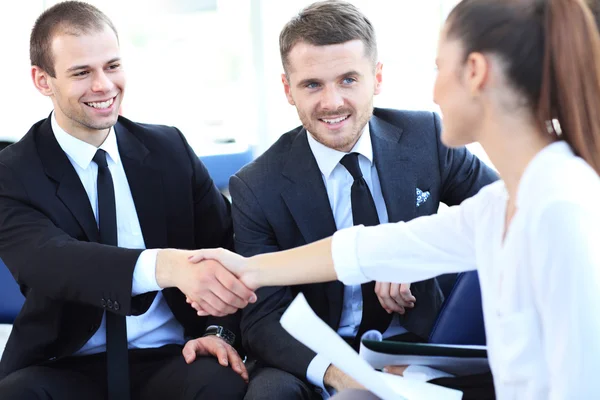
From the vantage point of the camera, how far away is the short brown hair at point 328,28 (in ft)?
6.98

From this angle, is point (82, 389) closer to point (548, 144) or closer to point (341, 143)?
point (341, 143)

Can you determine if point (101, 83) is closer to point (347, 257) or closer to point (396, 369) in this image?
point (347, 257)

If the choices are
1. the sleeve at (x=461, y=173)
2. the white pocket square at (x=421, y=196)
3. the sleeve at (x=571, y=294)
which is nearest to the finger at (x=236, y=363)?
the white pocket square at (x=421, y=196)

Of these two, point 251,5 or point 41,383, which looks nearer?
point 41,383

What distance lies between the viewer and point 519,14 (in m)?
1.22

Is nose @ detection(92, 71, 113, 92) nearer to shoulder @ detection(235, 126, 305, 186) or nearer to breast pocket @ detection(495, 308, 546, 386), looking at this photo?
shoulder @ detection(235, 126, 305, 186)

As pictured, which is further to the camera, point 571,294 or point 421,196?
point 421,196

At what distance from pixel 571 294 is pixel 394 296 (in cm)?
92

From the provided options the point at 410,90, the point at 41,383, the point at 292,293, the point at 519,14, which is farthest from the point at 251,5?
the point at 519,14

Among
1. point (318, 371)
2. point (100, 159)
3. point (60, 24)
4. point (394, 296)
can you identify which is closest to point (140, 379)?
point (318, 371)

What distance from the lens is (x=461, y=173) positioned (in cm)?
220

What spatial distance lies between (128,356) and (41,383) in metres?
0.25

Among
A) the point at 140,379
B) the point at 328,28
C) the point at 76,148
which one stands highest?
the point at 328,28

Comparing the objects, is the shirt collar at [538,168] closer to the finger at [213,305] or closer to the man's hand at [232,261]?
the man's hand at [232,261]
